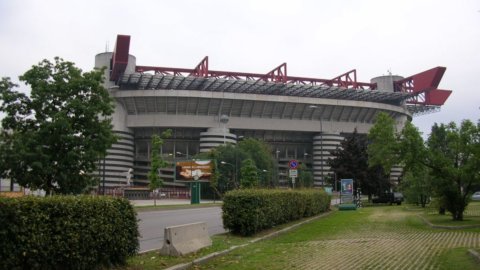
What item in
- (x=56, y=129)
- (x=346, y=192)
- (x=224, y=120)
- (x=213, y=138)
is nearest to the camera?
(x=56, y=129)

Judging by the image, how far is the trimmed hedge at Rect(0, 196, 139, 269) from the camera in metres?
6.29

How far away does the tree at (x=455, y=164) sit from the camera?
20531 millimetres

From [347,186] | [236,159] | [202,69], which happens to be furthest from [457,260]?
[202,69]

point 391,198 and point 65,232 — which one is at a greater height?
point 65,232

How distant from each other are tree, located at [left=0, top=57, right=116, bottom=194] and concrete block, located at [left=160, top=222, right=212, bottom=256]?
614 inches

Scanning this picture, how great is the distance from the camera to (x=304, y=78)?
327ft

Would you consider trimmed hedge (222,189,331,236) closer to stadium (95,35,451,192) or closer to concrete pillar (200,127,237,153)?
stadium (95,35,451,192)

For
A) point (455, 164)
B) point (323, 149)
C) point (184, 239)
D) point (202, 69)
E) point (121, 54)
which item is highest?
point (121, 54)

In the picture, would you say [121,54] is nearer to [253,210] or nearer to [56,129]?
[56,129]

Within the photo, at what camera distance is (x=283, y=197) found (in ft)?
64.4

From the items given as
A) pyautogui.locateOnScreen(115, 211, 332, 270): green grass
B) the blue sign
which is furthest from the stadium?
pyautogui.locateOnScreen(115, 211, 332, 270): green grass

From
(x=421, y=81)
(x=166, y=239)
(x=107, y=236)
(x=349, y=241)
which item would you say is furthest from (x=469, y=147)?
(x=421, y=81)

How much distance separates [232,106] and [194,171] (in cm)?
3845

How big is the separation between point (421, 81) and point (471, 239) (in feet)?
307
